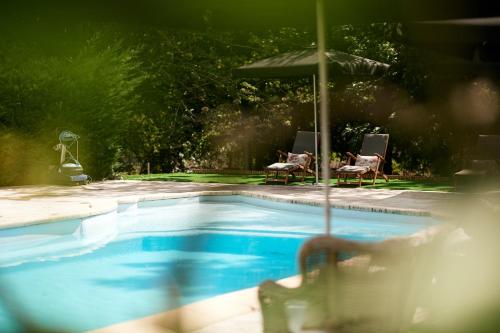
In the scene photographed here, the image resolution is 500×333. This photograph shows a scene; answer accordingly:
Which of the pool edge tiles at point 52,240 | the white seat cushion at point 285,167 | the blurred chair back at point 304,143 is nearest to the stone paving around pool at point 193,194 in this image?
the pool edge tiles at point 52,240

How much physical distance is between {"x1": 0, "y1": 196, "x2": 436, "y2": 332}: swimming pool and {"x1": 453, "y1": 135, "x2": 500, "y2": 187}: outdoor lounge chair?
93.2 inches

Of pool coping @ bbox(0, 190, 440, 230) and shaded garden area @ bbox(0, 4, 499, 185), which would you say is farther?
shaded garden area @ bbox(0, 4, 499, 185)

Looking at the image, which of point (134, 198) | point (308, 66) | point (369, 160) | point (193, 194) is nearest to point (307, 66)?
point (308, 66)

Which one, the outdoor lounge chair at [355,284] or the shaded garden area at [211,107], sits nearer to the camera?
the outdoor lounge chair at [355,284]

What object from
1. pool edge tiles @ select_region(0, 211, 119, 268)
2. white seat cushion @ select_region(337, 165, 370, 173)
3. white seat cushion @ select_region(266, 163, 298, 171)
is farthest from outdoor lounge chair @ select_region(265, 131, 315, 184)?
pool edge tiles @ select_region(0, 211, 119, 268)

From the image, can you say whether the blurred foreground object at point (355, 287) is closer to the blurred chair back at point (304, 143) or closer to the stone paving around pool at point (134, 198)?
the stone paving around pool at point (134, 198)

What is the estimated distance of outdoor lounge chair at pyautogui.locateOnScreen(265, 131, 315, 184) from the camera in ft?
36.4

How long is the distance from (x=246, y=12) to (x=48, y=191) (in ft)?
30.9

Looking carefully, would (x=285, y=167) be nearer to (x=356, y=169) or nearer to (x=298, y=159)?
(x=298, y=159)

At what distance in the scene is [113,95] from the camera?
11.8 metres

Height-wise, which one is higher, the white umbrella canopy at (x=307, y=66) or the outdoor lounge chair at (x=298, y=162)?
the white umbrella canopy at (x=307, y=66)

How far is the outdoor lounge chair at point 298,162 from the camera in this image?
1109 cm

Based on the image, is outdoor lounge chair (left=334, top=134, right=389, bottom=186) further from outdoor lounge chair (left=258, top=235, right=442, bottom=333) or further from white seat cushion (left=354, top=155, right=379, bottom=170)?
outdoor lounge chair (left=258, top=235, right=442, bottom=333)

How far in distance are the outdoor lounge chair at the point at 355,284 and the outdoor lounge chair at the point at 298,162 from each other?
927cm
